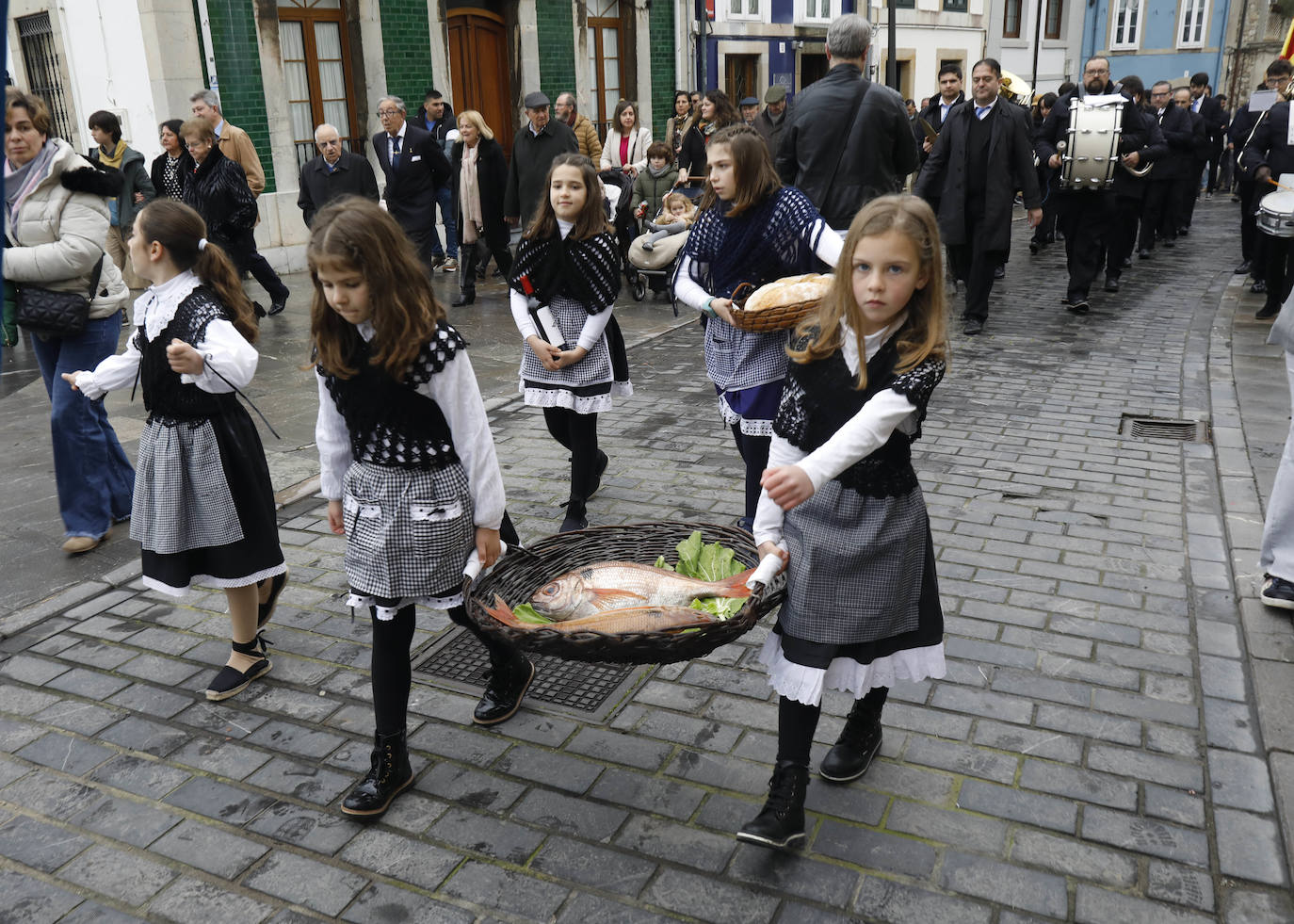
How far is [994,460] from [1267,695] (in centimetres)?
265

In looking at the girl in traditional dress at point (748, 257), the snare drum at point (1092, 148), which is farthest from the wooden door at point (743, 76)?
the girl in traditional dress at point (748, 257)

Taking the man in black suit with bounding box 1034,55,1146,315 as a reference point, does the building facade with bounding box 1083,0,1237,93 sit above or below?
above

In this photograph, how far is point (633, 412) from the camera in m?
7.36

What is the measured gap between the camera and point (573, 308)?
517 cm

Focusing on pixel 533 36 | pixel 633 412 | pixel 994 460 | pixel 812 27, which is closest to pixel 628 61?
pixel 533 36

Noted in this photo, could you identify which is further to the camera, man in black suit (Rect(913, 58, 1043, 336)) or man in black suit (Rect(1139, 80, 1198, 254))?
man in black suit (Rect(1139, 80, 1198, 254))

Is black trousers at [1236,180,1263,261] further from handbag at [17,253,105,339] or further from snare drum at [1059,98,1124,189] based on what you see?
handbag at [17,253,105,339]

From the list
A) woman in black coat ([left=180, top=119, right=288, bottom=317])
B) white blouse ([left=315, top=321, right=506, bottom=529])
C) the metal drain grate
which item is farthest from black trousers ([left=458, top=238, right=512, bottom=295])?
white blouse ([left=315, top=321, right=506, bottom=529])

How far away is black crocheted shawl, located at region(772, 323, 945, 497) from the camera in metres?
Answer: 2.71

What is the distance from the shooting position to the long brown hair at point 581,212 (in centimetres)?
496

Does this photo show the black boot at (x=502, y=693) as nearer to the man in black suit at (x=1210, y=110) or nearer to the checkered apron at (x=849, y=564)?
the checkered apron at (x=849, y=564)

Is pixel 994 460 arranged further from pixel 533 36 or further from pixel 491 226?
pixel 533 36

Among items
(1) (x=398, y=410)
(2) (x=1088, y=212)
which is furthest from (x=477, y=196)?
(1) (x=398, y=410)

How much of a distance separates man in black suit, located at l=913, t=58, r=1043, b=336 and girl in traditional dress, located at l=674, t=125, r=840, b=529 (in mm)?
5311
